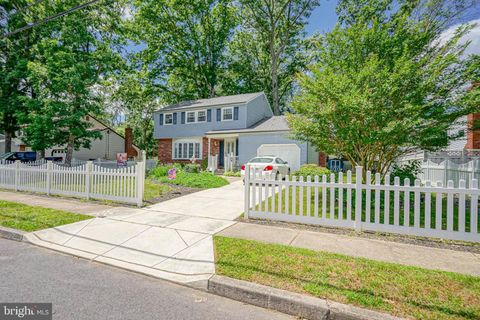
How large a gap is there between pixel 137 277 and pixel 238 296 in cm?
151

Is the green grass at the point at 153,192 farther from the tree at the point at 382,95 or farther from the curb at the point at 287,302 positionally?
the curb at the point at 287,302

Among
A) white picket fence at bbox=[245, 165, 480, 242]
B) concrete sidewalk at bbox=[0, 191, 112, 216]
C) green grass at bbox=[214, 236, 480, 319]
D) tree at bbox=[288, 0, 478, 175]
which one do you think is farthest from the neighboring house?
green grass at bbox=[214, 236, 480, 319]

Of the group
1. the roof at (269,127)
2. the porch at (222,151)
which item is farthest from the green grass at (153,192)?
the roof at (269,127)

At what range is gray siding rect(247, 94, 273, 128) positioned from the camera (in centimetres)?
2073

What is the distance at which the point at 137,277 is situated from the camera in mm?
3523

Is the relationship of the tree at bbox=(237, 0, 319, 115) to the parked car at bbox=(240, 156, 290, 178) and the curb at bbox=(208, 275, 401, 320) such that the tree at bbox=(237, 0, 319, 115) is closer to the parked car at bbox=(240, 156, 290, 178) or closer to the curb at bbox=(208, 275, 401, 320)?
the parked car at bbox=(240, 156, 290, 178)

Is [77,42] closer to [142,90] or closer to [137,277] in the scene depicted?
[142,90]

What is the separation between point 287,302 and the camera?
9.21 feet

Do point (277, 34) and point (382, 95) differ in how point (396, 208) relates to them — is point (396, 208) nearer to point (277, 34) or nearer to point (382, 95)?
point (382, 95)

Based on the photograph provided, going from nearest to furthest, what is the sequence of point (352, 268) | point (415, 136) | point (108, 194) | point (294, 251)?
point (352, 268) < point (294, 251) < point (415, 136) < point (108, 194)

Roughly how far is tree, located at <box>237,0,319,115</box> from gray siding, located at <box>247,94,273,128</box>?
607 centimetres

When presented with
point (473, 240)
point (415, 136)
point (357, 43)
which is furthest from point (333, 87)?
point (473, 240)

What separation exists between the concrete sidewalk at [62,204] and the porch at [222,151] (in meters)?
10.9

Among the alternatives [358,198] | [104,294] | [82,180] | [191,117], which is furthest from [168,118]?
[104,294]
